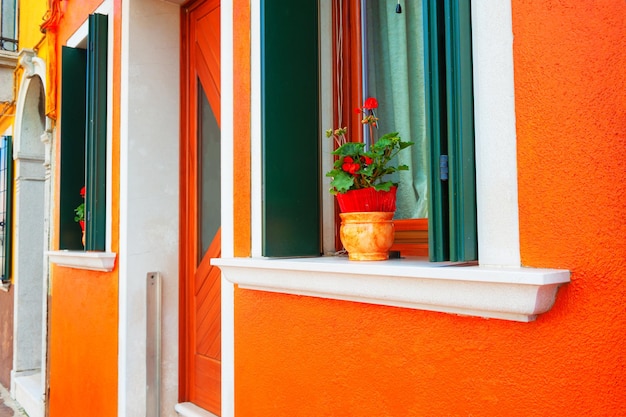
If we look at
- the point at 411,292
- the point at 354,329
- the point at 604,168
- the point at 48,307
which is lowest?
the point at 48,307

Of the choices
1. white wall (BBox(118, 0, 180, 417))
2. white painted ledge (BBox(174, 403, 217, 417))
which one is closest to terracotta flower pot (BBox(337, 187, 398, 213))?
white painted ledge (BBox(174, 403, 217, 417))

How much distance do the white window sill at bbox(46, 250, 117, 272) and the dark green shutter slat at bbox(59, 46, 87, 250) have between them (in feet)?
0.81

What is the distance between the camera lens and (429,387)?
1.54m

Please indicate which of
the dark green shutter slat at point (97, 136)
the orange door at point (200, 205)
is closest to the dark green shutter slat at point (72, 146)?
the dark green shutter slat at point (97, 136)

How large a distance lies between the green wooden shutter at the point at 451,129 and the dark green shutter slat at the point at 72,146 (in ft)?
12.9

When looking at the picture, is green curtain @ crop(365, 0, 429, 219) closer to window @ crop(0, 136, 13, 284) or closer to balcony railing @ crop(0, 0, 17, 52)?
window @ crop(0, 136, 13, 284)

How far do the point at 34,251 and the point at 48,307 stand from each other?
2082 mm

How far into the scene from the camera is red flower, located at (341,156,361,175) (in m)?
1.86

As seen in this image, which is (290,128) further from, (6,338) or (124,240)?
(6,338)

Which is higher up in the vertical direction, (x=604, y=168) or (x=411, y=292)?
(x=604, y=168)

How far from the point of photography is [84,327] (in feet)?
13.8

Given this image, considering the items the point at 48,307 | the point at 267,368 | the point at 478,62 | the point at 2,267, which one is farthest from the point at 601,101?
the point at 2,267

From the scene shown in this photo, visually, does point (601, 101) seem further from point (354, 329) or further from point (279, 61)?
point (279, 61)

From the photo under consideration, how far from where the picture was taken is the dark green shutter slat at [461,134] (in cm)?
147
